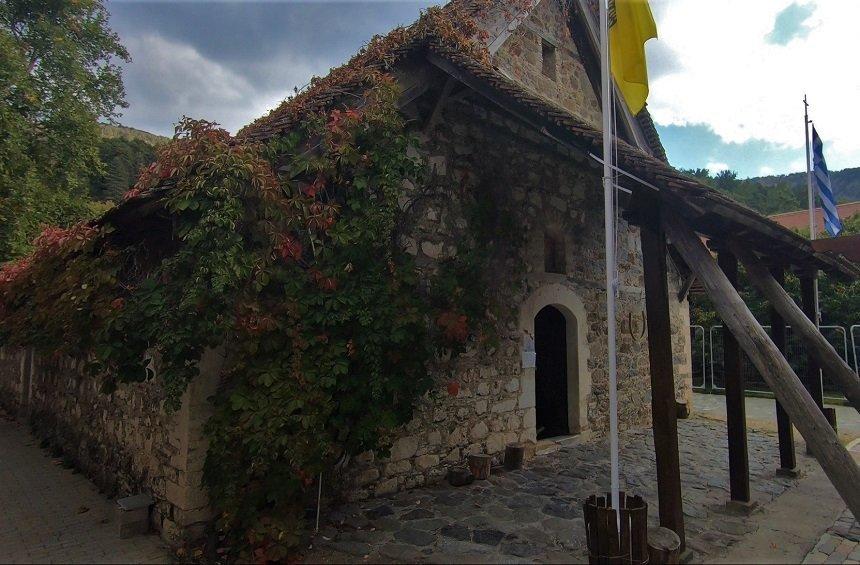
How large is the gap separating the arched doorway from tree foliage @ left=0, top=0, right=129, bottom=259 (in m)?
11.0

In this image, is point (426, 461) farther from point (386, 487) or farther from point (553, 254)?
point (553, 254)

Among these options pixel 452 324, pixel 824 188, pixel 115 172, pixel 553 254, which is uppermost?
pixel 115 172

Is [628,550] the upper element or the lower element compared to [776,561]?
upper

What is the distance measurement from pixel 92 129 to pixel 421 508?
42.5ft

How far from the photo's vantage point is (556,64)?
7.64 meters

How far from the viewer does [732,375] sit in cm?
477

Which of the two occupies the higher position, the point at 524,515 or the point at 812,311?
the point at 812,311

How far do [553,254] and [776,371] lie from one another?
141 inches

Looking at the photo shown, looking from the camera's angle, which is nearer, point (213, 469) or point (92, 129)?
point (213, 469)

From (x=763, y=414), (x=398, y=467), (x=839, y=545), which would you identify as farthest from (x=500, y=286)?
(x=763, y=414)

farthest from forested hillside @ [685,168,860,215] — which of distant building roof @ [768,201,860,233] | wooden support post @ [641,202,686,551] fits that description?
wooden support post @ [641,202,686,551]

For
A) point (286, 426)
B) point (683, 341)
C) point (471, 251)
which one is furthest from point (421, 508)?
point (683, 341)

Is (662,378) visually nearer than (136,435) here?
Yes

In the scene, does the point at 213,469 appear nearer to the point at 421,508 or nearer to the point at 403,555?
the point at 403,555
